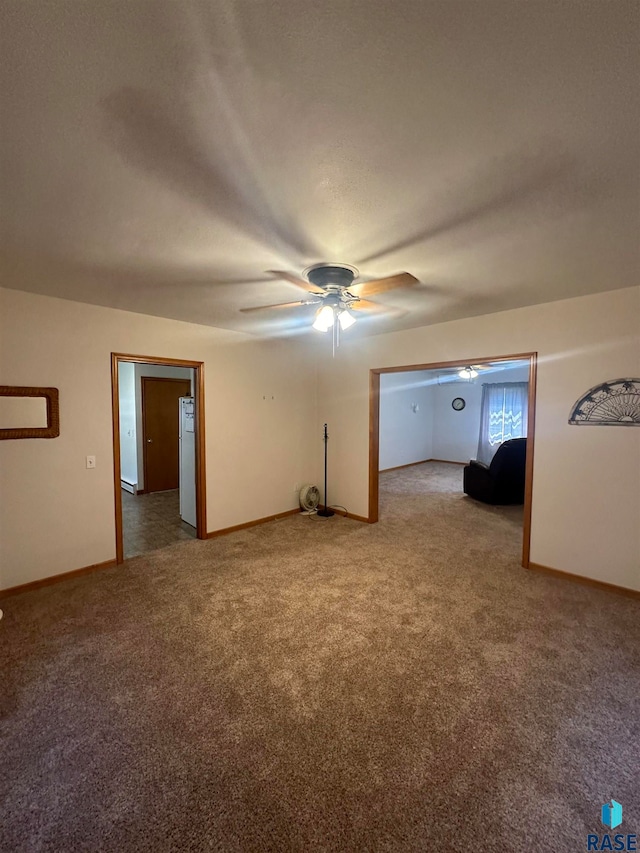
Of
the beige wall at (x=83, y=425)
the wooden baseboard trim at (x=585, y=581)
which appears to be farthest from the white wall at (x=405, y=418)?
the wooden baseboard trim at (x=585, y=581)

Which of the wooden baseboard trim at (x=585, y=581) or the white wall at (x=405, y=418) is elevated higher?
the white wall at (x=405, y=418)

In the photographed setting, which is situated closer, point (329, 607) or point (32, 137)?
point (32, 137)

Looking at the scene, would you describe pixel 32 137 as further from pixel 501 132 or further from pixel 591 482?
pixel 591 482

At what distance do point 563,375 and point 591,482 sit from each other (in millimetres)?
944

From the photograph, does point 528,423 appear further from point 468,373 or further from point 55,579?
point 468,373

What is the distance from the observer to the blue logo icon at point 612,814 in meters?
1.33

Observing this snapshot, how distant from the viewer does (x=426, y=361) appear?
159 inches

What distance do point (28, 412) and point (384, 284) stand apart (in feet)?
9.79

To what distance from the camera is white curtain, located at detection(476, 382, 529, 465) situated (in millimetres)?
7738

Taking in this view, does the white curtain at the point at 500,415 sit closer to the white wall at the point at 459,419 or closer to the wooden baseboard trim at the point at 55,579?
the white wall at the point at 459,419

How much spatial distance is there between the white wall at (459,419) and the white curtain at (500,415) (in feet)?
1.23

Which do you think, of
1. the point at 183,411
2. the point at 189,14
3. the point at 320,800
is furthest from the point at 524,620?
the point at 183,411

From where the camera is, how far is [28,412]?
9.64 feet

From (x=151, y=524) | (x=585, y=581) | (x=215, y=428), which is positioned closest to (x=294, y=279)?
(x=215, y=428)
